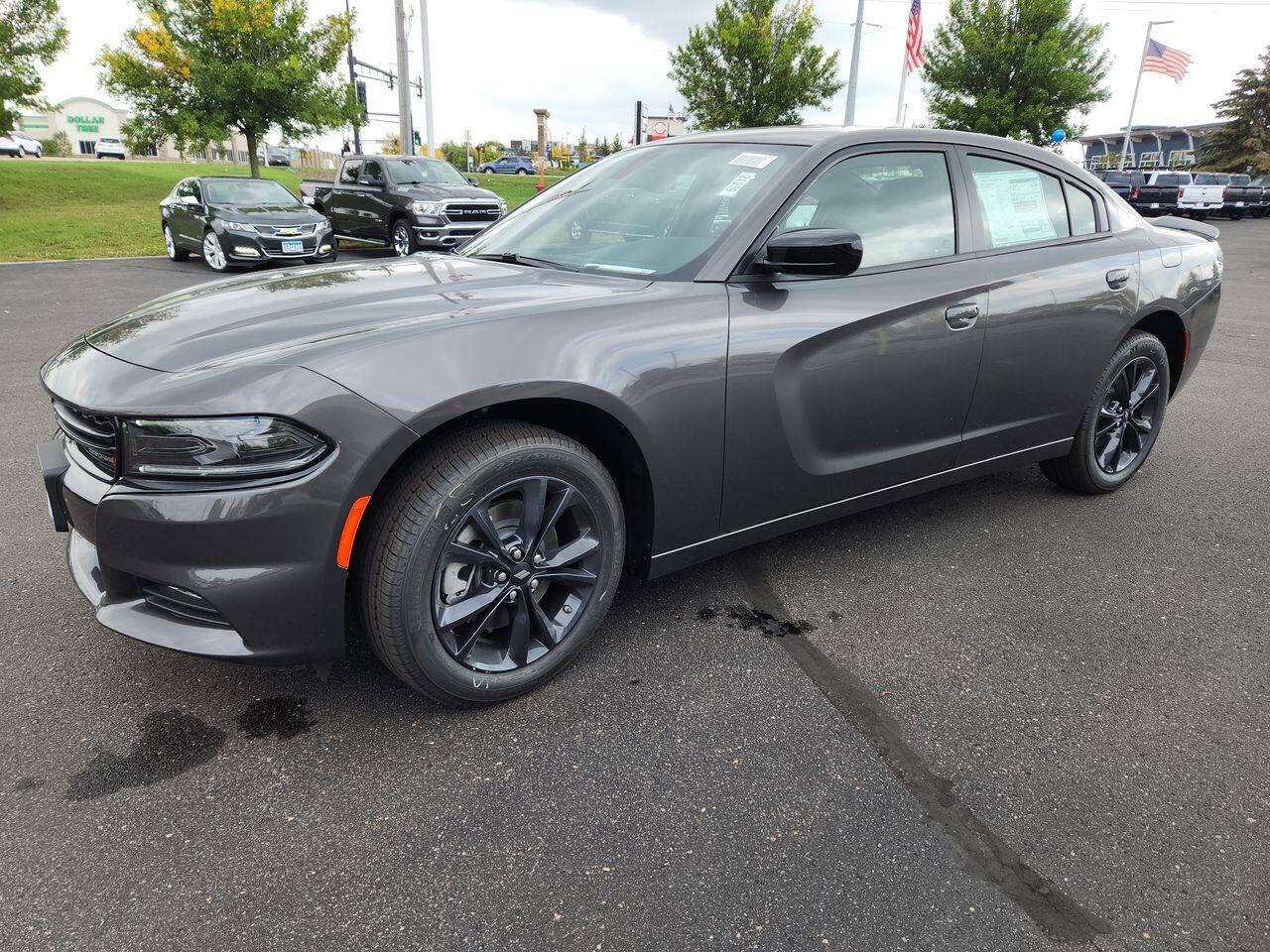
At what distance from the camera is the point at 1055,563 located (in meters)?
3.40

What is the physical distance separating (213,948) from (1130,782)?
2.13m

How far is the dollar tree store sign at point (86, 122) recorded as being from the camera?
101m

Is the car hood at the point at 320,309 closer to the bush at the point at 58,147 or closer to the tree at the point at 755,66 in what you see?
the tree at the point at 755,66

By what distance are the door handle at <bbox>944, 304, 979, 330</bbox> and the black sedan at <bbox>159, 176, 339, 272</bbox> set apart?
36.1 feet

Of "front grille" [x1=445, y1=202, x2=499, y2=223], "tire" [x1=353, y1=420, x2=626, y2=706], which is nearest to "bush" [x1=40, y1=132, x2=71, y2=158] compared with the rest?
"front grille" [x1=445, y1=202, x2=499, y2=223]

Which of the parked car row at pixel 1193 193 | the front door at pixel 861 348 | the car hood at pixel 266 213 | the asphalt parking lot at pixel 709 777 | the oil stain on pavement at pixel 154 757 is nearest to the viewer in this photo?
the asphalt parking lot at pixel 709 777

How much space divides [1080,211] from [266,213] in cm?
1130

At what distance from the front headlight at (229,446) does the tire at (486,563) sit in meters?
0.27

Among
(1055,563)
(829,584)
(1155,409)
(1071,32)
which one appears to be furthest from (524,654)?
(1071,32)

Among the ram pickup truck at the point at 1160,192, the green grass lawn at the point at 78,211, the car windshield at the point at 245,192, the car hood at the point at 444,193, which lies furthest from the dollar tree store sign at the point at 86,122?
the car hood at the point at 444,193

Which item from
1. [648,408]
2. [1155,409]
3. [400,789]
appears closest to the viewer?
[400,789]

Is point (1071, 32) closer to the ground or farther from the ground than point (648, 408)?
farther from the ground

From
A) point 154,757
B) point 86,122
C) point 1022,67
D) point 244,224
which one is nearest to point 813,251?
point 154,757

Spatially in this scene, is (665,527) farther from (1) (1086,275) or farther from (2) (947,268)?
(1) (1086,275)
